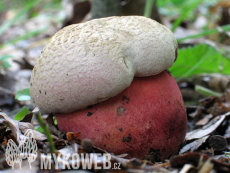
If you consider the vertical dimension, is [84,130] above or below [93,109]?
below

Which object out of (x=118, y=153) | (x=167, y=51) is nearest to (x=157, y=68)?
(x=167, y=51)

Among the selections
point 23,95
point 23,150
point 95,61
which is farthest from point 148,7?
point 23,150

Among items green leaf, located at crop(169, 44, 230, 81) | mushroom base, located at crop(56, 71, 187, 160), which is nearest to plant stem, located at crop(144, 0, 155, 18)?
green leaf, located at crop(169, 44, 230, 81)

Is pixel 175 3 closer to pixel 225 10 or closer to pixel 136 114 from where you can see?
pixel 225 10

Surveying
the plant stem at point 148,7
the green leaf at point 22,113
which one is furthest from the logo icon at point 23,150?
the plant stem at point 148,7

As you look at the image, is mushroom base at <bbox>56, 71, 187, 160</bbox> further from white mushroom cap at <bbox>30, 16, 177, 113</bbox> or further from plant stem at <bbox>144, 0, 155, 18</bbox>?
plant stem at <bbox>144, 0, 155, 18</bbox>

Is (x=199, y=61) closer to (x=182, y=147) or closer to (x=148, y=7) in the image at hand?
(x=148, y=7)
